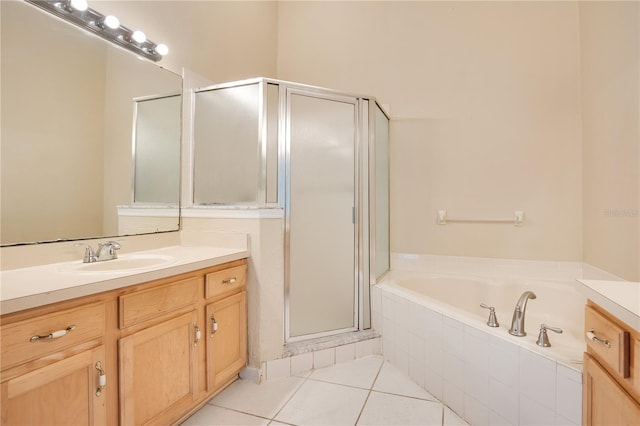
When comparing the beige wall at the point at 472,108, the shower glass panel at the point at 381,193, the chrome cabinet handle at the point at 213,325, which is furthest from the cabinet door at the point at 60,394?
the beige wall at the point at 472,108

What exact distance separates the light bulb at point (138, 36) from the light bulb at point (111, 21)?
99 mm

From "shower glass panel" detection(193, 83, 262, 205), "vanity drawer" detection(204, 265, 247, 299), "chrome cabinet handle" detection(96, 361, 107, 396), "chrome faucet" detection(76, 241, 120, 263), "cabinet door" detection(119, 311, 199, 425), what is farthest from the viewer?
"shower glass panel" detection(193, 83, 262, 205)

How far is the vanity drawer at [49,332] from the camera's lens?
32.3 inches

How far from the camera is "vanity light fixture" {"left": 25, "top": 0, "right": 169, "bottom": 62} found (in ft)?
4.37

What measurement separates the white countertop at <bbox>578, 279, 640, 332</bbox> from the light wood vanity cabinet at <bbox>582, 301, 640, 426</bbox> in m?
0.04

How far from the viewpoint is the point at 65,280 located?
1.03m

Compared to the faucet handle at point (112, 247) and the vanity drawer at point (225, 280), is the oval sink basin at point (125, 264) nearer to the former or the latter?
the faucet handle at point (112, 247)

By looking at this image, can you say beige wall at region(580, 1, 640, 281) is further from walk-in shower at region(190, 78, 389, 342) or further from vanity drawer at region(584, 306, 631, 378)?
walk-in shower at region(190, 78, 389, 342)

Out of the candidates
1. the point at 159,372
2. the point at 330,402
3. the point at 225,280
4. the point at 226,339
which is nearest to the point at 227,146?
the point at 225,280

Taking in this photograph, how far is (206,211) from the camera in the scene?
1.94 m

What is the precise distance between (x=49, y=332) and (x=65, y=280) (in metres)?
0.19

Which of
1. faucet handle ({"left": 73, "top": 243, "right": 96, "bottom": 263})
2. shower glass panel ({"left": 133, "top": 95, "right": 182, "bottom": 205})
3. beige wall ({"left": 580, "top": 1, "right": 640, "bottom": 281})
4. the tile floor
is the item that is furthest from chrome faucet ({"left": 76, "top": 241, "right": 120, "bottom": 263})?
beige wall ({"left": 580, "top": 1, "right": 640, "bottom": 281})

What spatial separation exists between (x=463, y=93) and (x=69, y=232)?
2891 mm

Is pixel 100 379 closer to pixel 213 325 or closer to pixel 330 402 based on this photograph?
pixel 213 325
